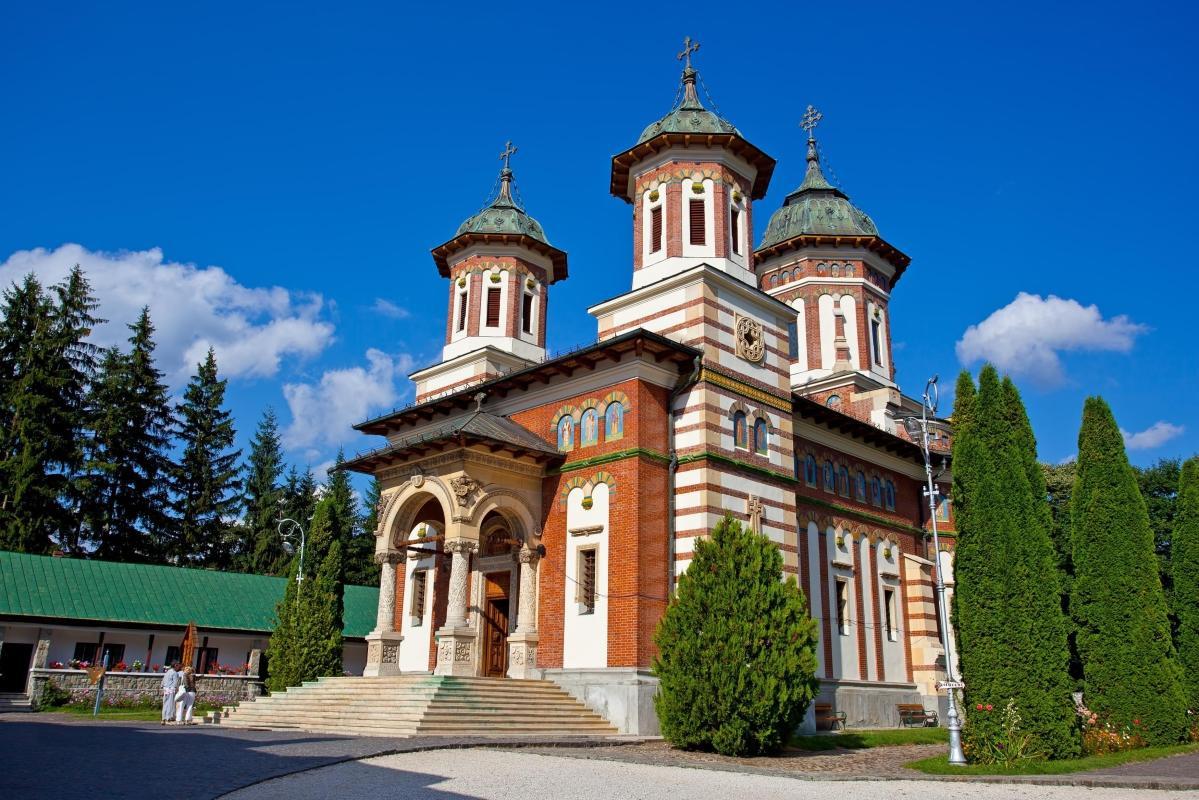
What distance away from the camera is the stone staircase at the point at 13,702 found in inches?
1037

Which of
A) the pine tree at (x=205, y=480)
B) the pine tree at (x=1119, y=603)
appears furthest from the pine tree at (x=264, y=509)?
the pine tree at (x=1119, y=603)

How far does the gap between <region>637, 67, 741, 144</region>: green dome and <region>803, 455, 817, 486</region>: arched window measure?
958 cm

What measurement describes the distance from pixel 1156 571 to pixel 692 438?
33.5ft

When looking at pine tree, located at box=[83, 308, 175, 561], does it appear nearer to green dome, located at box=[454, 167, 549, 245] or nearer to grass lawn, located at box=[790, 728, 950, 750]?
green dome, located at box=[454, 167, 549, 245]

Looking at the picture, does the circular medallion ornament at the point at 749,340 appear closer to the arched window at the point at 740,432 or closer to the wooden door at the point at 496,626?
the arched window at the point at 740,432

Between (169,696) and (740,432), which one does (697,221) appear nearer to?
(740,432)

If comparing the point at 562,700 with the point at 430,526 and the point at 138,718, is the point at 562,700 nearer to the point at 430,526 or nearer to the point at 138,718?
the point at 430,526

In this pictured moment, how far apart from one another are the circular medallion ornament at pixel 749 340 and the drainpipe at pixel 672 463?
5.79 ft

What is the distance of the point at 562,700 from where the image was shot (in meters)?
20.5

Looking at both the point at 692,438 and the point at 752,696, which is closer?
the point at 752,696

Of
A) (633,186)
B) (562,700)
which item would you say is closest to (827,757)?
(562,700)

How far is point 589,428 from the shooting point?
2297 centimetres

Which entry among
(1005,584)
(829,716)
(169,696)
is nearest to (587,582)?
(829,716)

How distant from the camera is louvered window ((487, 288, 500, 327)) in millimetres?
30578
